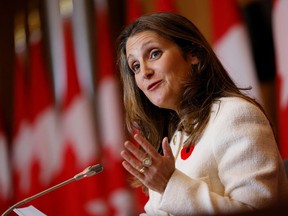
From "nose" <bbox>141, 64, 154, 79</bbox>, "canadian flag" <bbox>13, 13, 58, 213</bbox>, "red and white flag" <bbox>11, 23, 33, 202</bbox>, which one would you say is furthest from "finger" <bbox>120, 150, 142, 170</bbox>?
"red and white flag" <bbox>11, 23, 33, 202</bbox>

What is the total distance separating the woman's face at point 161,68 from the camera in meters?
1.16

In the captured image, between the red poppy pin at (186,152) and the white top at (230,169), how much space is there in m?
0.02

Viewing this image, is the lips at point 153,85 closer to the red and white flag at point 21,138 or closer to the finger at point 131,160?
the finger at point 131,160

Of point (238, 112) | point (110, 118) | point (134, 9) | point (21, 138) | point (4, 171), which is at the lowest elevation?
point (4, 171)

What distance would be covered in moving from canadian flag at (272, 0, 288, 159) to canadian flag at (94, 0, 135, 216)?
84 cm

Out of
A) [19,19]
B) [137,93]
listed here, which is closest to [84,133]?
[19,19]

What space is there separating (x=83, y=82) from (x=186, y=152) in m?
1.50

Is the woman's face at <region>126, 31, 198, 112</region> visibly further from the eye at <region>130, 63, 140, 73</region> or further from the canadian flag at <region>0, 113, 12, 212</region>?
the canadian flag at <region>0, 113, 12, 212</region>

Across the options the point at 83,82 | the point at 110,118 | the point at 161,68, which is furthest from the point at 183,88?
the point at 83,82

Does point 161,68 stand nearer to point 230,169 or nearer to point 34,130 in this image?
point 230,169

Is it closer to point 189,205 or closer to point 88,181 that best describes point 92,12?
point 88,181

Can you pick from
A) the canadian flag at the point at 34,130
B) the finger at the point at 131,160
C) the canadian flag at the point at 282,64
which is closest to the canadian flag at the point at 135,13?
the canadian flag at the point at 34,130

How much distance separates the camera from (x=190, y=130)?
3.59 ft

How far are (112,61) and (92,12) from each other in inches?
12.7
